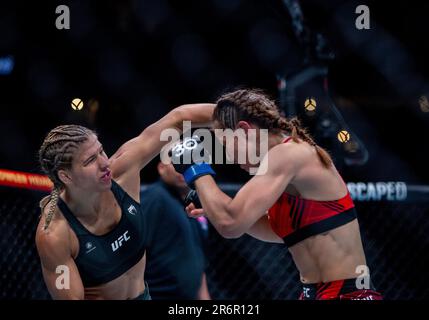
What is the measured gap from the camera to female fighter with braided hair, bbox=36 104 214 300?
2080 mm

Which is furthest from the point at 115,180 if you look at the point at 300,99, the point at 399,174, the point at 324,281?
the point at 399,174

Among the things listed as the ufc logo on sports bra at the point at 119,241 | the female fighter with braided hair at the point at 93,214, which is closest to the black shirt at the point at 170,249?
the female fighter with braided hair at the point at 93,214

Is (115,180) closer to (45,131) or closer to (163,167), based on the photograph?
(163,167)

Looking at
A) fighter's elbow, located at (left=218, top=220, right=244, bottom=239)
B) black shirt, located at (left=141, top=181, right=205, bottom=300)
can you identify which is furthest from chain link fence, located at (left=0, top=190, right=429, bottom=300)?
fighter's elbow, located at (left=218, top=220, right=244, bottom=239)

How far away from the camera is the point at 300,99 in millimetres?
3213

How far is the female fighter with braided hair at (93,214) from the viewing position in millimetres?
2080

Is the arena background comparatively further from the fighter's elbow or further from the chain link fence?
the fighter's elbow

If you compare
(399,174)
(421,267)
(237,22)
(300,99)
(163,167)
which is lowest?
(421,267)

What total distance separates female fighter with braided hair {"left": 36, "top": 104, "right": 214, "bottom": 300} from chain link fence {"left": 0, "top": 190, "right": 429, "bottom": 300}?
878mm

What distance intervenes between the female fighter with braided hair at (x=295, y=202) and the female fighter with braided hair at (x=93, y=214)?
0.25 m

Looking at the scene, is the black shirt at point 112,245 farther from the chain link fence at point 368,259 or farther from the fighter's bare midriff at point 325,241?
the chain link fence at point 368,259

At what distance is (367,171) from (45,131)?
5.33 ft

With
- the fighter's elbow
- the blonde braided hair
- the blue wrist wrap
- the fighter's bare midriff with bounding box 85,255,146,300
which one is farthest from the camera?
the fighter's bare midriff with bounding box 85,255,146,300
